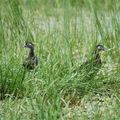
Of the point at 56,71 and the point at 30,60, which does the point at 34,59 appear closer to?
the point at 30,60

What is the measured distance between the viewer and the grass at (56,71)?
11.2 feet

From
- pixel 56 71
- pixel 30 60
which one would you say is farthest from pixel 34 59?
pixel 56 71

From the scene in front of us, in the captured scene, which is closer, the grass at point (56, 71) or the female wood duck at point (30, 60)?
the grass at point (56, 71)

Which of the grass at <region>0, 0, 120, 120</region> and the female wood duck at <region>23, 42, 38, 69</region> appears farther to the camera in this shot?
the female wood duck at <region>23, 42, 38, 69</region>

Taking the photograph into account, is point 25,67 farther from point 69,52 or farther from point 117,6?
point 117,6

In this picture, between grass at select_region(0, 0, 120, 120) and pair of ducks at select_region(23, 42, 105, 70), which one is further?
pair of ducks at select_region(23, 42, 105, 70)

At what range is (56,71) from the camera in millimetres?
3928

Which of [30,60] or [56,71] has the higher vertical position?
[30,60]

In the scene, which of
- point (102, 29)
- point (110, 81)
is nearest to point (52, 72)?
point (110, 81)

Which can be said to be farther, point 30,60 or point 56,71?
point 30,60

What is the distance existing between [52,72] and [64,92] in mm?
222

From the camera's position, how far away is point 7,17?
510 cm

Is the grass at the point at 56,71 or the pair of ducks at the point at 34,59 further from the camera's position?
the pair of ducks at the point at 34,59

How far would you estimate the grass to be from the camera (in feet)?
11.2
